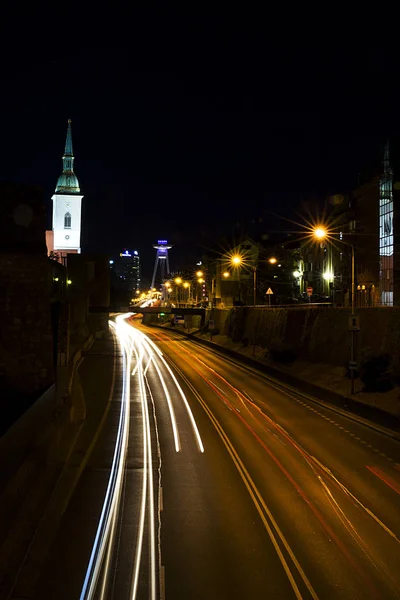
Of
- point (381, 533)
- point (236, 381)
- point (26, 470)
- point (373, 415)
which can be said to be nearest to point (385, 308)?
point (373, 415)

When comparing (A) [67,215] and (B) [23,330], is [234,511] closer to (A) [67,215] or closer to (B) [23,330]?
(B) [23,330]

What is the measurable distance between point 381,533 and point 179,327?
101 m

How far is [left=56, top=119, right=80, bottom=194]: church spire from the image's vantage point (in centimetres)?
12438

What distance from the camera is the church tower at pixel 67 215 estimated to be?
4815 inches

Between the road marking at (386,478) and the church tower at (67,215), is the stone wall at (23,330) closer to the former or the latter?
the road marking at (386,478)

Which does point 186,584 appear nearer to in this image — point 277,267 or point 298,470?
point 298,470

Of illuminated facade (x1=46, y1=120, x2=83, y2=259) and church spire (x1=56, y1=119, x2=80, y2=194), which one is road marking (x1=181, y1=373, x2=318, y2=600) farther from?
church spire (x1=56, y1=119, x2=80, y2=194)

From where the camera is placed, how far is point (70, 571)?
32.6ft

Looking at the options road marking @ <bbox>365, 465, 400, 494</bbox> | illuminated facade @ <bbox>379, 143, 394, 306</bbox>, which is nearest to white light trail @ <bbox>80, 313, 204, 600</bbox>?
road marking @ <bbox>365, 465, 400, 494</bbox>

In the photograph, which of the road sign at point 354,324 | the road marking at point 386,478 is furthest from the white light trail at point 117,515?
the road sign at point 354,324

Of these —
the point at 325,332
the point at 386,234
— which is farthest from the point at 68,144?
the point at 325,332

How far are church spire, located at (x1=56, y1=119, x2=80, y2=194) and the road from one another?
338 feet

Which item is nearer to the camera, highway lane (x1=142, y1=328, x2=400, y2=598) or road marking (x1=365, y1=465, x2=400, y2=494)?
highway lane (x1=142, y1=328, x2=400, y2=598)

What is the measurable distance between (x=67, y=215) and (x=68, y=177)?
8.82 metres
